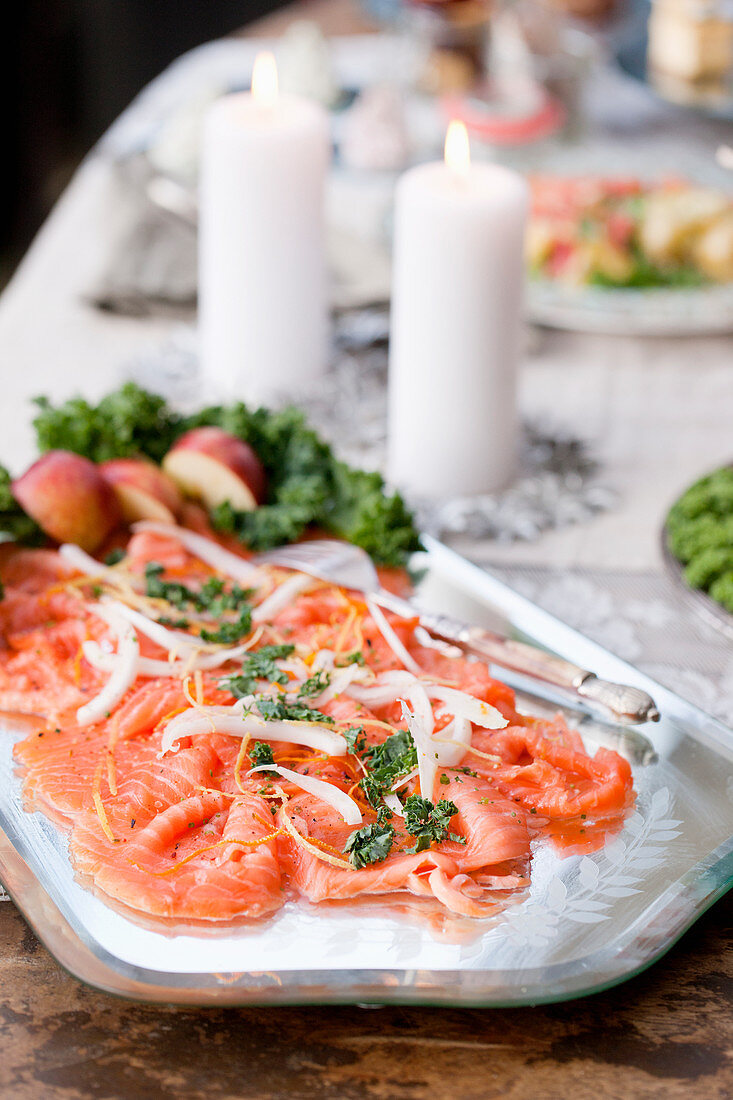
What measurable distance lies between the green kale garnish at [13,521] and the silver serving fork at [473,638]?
1.19ft

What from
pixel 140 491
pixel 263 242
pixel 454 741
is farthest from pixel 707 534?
pixel 263 242

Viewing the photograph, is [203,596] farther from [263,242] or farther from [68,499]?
[263,242]

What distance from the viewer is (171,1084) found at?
1151 millimetres

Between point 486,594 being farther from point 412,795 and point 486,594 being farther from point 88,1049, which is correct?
point 88,1049

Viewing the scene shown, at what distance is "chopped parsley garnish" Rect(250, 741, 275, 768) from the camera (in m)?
1.44

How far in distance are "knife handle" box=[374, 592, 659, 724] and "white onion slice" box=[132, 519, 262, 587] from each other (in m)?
0.22

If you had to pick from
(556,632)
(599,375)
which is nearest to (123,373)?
(599,375)

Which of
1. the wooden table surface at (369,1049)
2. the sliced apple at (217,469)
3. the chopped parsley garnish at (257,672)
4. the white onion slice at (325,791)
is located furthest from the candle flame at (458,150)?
the wooden table surface at (369,1049)

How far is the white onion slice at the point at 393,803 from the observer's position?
1367mm

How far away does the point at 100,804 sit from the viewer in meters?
1.38

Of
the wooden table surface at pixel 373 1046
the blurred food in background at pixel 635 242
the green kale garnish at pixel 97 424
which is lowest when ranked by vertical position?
the wooden table surface at pixel 373 1046

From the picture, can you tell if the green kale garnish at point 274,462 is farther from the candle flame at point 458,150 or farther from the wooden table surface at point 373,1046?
the wooden table surface at point 373,1046

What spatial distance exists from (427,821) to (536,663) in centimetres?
37

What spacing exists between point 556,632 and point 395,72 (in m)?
2.42
